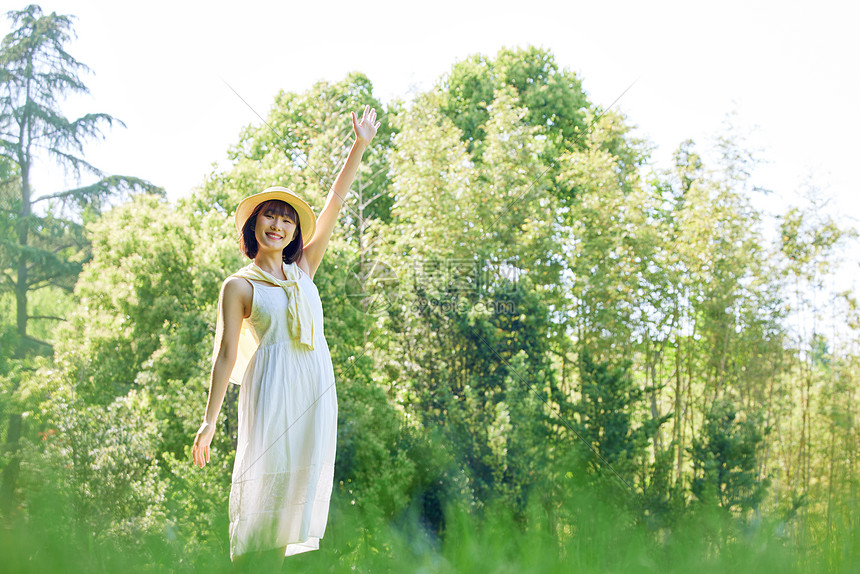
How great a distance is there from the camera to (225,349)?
1940mm

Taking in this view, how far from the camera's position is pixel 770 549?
91 cm

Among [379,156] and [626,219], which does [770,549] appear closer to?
[626,219]

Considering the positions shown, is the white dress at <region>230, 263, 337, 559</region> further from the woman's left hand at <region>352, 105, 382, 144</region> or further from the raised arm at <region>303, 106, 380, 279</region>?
the woman's left hand at <region>352, 105, 382, 144</region>

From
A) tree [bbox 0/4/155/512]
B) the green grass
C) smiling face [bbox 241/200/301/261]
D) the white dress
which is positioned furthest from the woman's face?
tree [bbox 0/4/155/512]

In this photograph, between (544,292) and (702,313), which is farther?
(702,313)

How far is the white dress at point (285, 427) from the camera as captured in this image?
1889 millimetres

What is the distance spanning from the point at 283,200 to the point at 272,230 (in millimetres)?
105

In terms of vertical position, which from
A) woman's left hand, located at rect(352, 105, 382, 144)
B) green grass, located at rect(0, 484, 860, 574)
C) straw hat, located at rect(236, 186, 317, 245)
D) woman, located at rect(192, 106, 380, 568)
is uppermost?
woman's left hand, located at rect(352, 105, 382, 144)

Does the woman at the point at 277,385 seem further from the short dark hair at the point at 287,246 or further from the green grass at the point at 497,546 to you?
the green grass at the point at 497,546

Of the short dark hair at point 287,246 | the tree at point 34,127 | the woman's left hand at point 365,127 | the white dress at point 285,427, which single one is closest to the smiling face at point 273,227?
the short dark hair at point 287,246

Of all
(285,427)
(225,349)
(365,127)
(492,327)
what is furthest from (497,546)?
(492,327)

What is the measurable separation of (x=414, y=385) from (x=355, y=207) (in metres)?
3.92

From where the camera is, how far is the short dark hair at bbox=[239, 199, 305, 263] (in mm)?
2133

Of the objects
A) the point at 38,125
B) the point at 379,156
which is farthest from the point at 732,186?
the point at 38,125
